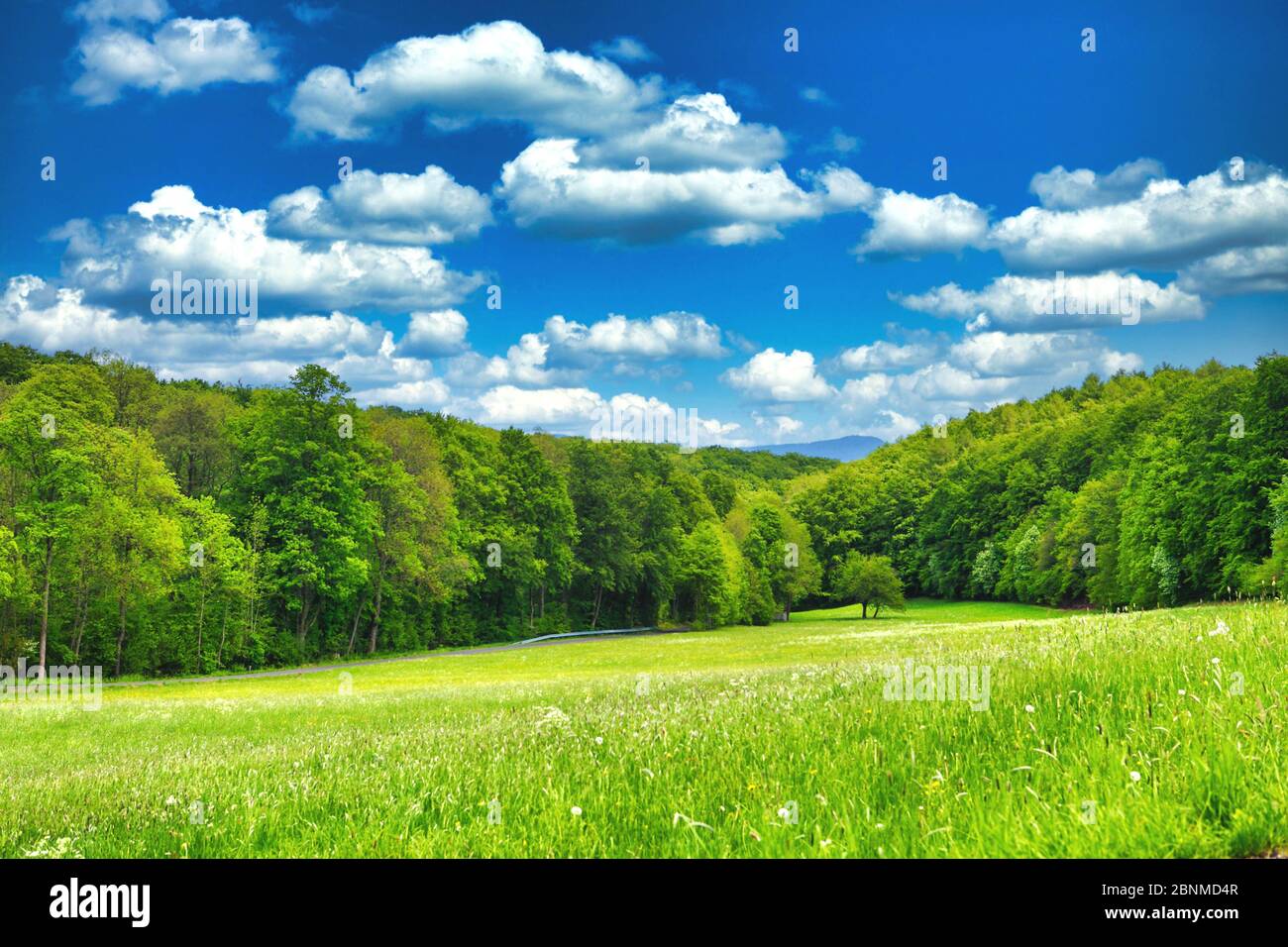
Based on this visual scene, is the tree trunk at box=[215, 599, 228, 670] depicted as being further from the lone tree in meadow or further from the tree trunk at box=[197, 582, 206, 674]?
the lone tree in meadow

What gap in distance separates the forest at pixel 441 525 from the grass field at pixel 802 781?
27372mm

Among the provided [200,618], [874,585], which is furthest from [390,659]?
[874,585]

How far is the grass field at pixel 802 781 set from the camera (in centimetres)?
487

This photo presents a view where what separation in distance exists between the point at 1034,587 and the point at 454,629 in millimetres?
63591

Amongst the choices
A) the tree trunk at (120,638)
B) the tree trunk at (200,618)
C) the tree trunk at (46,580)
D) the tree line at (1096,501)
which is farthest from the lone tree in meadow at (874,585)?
the tree trunk at (46,580)

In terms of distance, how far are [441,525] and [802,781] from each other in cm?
6726

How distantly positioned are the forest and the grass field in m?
27.4

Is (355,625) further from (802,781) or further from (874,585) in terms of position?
(874,585)

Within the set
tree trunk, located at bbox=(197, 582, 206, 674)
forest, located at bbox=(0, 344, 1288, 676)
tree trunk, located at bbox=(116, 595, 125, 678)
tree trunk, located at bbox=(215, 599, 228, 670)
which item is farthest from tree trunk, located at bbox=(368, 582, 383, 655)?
tree trunk, located at bbox=(116, 595, 125, 678)

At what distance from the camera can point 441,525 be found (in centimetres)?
7119

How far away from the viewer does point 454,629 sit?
77375 mm
